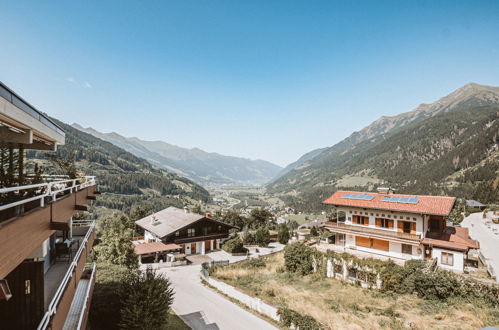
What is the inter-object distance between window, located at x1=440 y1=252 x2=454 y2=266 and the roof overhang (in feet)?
105

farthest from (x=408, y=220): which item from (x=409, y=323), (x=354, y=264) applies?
(x=409, y=323)

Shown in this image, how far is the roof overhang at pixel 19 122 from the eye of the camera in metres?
5.86

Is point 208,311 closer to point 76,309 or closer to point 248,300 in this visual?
point 248,300

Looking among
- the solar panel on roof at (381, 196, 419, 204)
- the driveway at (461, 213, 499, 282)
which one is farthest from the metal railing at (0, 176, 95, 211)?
the driveway at (461, 213, 499, 282)

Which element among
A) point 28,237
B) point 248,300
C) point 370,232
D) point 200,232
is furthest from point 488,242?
point 28,237

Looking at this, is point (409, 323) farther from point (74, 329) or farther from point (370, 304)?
point (74, 329)

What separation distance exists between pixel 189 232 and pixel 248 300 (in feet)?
70.8

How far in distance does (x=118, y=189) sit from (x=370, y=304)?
19700 cm

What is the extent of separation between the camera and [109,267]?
57.4 feet

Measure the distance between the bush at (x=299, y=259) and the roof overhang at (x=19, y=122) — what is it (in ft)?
81.8

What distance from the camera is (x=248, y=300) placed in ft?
69.3

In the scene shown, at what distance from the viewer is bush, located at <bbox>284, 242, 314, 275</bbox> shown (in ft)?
91.8

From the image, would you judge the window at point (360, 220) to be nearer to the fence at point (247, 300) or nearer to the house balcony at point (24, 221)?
the fence at point (247, 300)

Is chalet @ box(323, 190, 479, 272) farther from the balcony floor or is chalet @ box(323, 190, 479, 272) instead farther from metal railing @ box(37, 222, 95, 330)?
metal railing @ box(37, 222, 95, 330)
